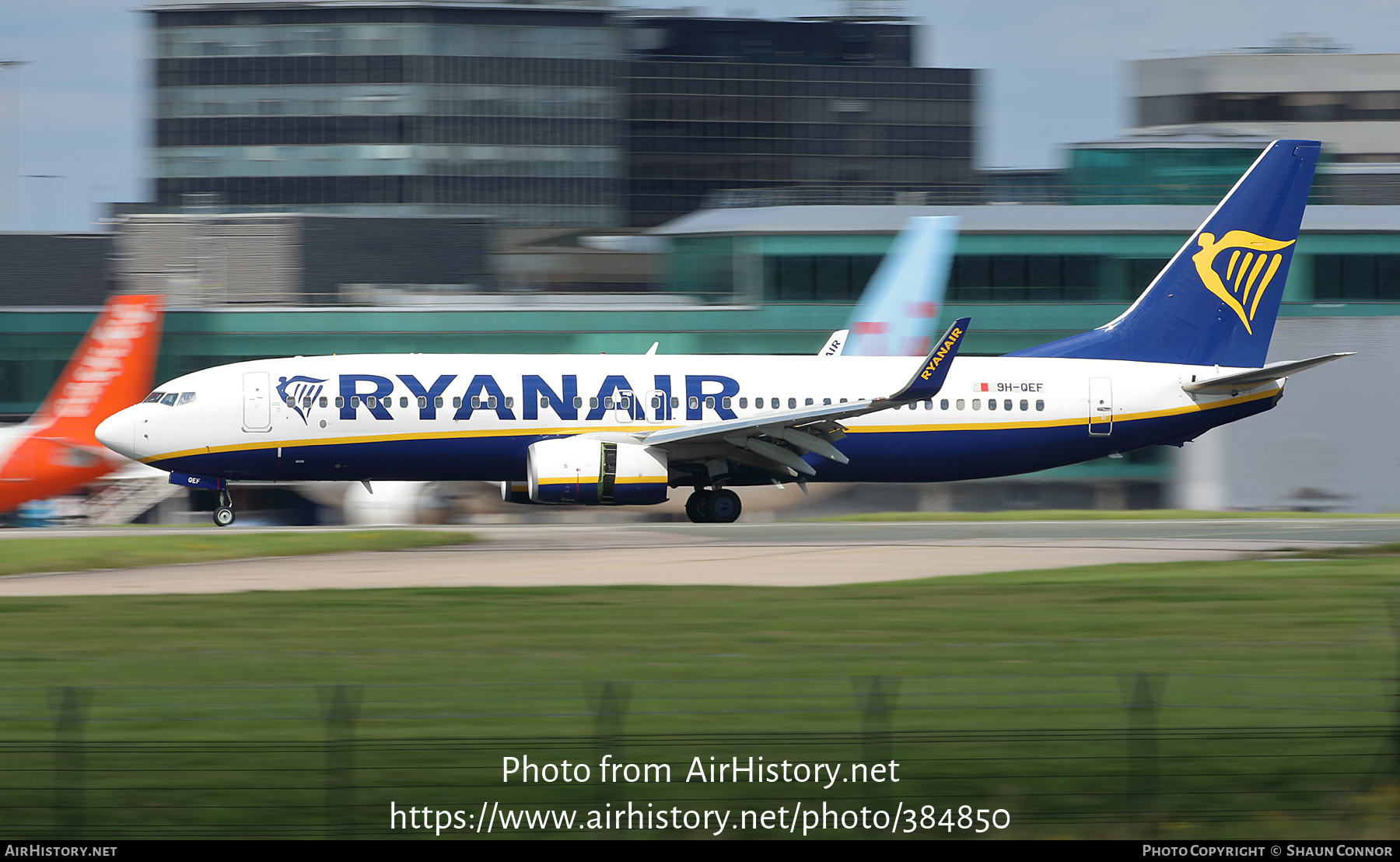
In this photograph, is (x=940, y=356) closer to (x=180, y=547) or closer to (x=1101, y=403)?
(x=1101, y=403)

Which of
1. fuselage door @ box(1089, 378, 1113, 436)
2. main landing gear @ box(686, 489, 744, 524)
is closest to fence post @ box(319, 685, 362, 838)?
main landing gear @ box(686, 489, 744, 524)

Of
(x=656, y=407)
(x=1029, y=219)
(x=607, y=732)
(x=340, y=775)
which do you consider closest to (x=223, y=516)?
(x=656, y=407)

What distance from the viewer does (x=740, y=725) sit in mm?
9938

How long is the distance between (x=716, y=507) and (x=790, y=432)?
2.77 metres

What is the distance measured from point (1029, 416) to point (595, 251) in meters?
47.9

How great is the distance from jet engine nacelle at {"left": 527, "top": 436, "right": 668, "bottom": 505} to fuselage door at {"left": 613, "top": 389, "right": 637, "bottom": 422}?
3.86 feet

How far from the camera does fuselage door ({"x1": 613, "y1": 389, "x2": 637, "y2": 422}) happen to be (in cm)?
3155

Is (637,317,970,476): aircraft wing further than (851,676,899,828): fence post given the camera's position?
Yes

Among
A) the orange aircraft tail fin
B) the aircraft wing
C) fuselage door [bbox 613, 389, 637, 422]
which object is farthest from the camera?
the orange aircraft tail fin

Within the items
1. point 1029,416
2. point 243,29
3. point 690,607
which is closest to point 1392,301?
point 1029,416

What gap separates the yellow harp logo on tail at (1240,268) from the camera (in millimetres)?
35562

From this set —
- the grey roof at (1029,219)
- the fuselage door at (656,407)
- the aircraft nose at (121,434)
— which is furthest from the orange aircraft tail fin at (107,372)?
the grey roof at (1029,219)

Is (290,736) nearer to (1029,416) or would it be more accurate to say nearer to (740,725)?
(740,725)

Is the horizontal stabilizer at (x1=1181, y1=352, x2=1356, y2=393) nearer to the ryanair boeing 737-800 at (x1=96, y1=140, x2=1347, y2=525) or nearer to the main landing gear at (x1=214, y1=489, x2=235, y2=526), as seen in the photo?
the ryanair boeing 737-800 at (x1=96, y1=140, x2=1347, y2=525)
